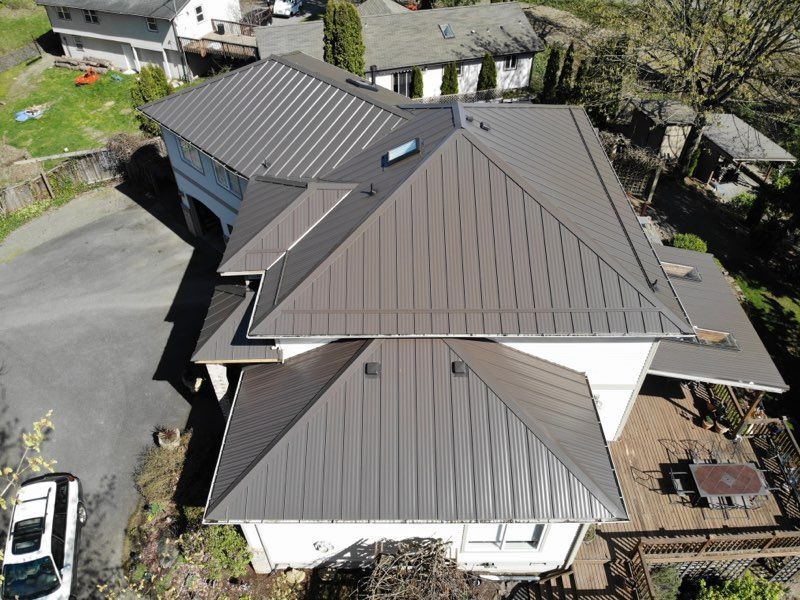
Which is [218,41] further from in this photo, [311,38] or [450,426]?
[450,426]

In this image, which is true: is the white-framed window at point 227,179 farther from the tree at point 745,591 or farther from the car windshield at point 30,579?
the tree at point 745,591

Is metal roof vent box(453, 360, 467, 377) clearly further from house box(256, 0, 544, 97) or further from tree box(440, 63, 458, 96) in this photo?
house box(256, 0, 544, 97)

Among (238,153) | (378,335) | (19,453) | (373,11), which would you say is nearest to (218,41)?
(373,11)

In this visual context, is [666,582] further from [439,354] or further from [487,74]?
[487,74]

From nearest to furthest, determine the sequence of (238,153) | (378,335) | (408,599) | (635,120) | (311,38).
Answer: (408,599), (378,335), (238,153), (635,120), (311,38)

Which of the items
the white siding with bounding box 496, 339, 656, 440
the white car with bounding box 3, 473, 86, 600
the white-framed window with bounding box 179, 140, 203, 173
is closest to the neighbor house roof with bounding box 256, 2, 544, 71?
the white-framed window with bounding box 179, 140, 203, 173
